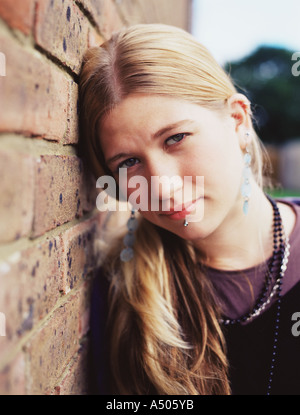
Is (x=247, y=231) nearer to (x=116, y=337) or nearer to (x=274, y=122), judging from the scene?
(x=116, y=337)

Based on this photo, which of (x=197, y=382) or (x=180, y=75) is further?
(x=197, y=382)

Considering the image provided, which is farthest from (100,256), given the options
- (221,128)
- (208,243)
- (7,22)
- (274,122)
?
(274,122)

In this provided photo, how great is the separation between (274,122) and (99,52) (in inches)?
1016

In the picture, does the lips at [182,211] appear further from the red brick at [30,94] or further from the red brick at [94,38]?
the red brick at [94,38]

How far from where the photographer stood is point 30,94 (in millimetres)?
880

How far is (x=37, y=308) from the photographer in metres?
0.97

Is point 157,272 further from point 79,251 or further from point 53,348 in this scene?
point 53,348

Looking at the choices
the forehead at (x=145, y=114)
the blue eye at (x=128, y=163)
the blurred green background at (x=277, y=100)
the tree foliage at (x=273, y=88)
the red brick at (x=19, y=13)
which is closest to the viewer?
the red brick at (x=19, y=13)

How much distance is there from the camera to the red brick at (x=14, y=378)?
2.61ft

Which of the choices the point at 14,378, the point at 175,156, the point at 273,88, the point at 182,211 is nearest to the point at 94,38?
the point at 175,156

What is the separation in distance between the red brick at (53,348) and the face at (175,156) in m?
0.43

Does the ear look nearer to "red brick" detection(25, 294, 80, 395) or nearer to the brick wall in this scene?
the brick wall

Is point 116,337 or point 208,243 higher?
point 208,243

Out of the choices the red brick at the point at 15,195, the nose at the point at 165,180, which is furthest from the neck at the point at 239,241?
the red brick at the point at 15,195
